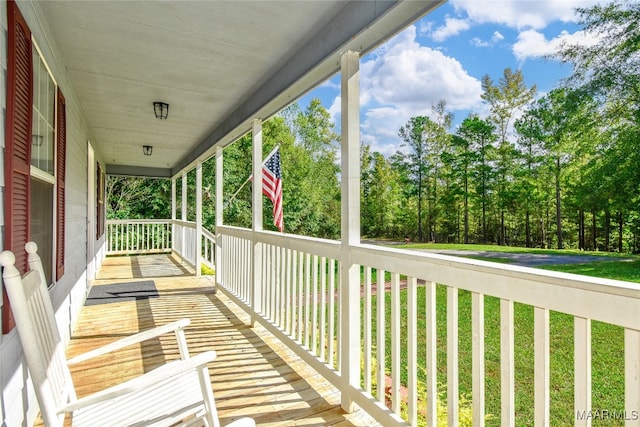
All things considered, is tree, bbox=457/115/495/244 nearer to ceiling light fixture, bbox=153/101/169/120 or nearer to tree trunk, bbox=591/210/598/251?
tree trunk, bbox=591/210/598/251

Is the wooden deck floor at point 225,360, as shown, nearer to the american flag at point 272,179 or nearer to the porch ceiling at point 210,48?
the american flag at point 272,179

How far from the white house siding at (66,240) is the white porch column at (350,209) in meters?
1.59

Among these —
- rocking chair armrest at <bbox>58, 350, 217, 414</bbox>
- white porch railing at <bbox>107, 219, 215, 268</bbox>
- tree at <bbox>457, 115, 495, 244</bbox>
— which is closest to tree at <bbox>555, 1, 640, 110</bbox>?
tree at <bbox>457, 115, 495, 244</bbox>

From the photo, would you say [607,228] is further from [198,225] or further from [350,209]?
[198,225]

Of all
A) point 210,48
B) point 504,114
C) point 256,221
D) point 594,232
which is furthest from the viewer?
point 256,221

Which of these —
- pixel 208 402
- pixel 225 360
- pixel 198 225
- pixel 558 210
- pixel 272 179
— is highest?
pixel 272 179

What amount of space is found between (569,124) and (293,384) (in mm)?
2182

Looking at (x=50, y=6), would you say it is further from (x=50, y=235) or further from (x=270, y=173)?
(x=270, y=173)

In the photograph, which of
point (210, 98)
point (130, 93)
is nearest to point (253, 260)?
point (210, 98)

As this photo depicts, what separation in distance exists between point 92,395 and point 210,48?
7.78 ft

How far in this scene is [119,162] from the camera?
356 inches

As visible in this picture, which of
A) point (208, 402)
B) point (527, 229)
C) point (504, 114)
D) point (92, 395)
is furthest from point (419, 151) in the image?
point (92, 395)

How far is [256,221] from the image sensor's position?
3.88 metres

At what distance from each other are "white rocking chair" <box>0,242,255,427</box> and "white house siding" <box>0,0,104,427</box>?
15 centimetres
